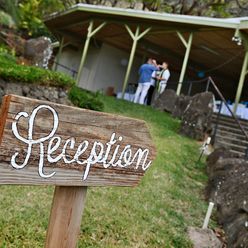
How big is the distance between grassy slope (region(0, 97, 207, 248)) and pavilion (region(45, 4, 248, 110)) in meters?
6.95

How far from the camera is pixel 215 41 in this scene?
46.3 feet

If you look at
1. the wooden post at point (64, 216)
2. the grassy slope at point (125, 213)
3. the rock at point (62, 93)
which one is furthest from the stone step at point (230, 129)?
the wooden post at point (64, 216)

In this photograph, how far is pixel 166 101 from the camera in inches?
523

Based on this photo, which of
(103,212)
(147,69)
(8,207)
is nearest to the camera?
(8,207)

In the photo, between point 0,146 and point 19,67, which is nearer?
point 0,146

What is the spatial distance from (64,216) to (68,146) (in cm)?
42

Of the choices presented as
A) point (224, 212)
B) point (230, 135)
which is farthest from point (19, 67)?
point (230, 135)

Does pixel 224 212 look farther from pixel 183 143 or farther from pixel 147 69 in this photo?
pixel 147 69

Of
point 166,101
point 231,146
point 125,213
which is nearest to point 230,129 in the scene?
point 231,146

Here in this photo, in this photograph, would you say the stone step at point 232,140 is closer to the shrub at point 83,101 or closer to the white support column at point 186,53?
the shrub at point 83,101

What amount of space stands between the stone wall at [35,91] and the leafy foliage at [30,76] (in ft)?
0.32

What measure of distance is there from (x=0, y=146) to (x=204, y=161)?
279 inches

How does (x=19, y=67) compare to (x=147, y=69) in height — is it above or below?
below

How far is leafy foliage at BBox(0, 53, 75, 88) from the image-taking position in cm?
736
